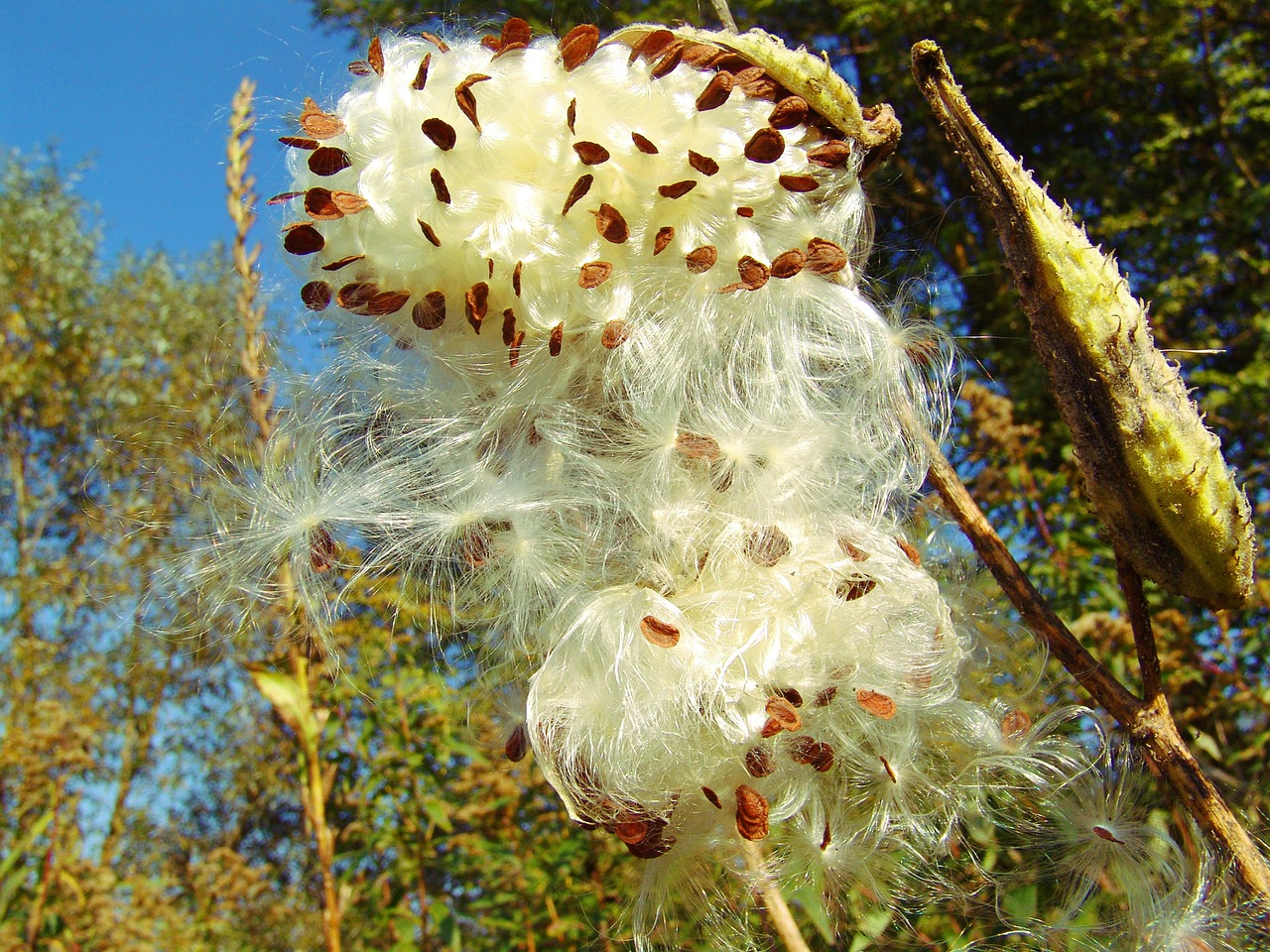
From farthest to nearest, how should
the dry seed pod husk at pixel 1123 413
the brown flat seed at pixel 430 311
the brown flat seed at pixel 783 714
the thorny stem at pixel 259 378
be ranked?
the thorny stem at pixel 259 378, the brown flat seed at pixel 430 311, the brown flat seed at pixel 783 714, the dry seed pod husk at pixel 1123 413

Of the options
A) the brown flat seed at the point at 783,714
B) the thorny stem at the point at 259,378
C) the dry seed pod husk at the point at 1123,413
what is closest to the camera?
the dry seed pod husk at the point at 1123,413

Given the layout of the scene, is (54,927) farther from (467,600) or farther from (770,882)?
(770,882)

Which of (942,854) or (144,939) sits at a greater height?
(144,939)

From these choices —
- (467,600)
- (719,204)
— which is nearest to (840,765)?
(467,600)

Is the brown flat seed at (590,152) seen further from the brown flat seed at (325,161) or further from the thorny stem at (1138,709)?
the thorny stem at (1138,709)

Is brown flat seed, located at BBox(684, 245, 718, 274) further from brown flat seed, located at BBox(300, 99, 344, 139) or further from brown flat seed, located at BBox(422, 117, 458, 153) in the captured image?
brown flat seed, located at BBox(300, 99, 344, 139)

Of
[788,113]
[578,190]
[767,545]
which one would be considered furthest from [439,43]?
[767,545]

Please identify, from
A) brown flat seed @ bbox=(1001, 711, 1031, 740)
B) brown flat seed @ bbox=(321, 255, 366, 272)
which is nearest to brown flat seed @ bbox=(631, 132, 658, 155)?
brown flat seed @ bbox=(321, 255, 366, 272)

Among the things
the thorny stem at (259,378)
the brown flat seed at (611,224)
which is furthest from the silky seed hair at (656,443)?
the thorny stem at (259,378)
